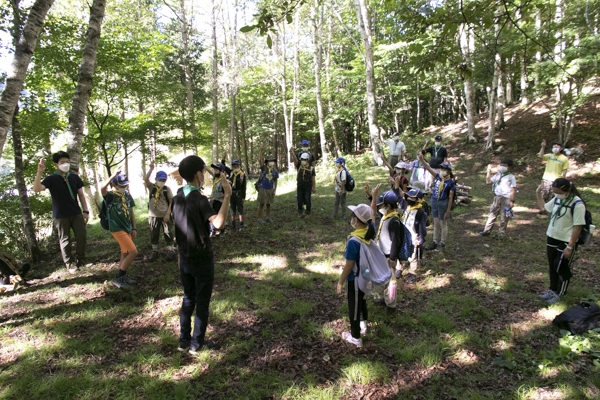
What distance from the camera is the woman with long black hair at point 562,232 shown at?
4344 mm

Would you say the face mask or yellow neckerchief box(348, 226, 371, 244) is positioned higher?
the face mask

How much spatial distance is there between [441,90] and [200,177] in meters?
29.3

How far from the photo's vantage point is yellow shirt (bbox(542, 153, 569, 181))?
8.02 meters

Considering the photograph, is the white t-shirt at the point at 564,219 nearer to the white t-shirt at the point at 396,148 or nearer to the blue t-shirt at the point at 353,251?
the blue t-shirt at the point at 353,251

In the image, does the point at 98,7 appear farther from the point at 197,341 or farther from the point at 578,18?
the point at 578,18

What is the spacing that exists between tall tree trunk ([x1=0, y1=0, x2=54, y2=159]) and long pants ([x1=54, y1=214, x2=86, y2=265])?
2341mm

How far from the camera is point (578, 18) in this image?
37.4 feet

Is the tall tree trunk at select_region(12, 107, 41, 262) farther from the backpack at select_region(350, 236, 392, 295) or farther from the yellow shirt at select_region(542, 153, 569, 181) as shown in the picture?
the yellow shirt at select_region(542, 153, 569, 181)

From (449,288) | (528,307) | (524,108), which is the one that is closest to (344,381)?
(449,288)

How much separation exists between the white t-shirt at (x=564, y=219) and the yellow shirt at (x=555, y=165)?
14.3ft

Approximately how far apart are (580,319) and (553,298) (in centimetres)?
91

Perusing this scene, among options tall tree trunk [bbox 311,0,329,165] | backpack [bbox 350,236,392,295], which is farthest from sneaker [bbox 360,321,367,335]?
tall tree trunk [bbox 311,0,329,165]

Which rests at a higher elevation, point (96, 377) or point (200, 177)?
point (200, 177)

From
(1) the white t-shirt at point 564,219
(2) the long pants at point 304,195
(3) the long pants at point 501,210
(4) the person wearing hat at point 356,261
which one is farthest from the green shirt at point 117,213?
(3) the long pants at point 501,210
